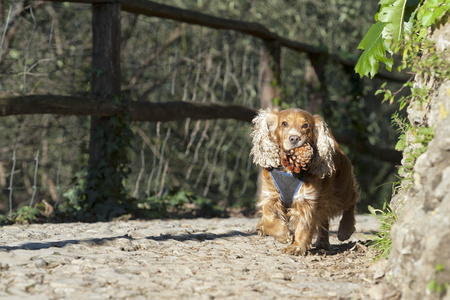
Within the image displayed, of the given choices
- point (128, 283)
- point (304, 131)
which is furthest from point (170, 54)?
point (128, 283)

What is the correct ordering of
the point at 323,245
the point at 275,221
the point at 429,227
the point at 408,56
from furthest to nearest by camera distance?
the point at 323,245, the point at 275,221, the point at 408,56, the point at 429,227

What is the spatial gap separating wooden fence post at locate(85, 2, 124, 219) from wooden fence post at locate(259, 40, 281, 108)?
2575 mm

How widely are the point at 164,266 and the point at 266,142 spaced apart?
1.43 meters

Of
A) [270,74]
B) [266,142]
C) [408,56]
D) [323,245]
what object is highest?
[270,74]

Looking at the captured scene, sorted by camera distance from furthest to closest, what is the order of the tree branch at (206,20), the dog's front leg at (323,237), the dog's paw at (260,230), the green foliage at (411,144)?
the tree branch at (206,20)
the dog's paw at (260,230)
the dog's front leg at (323,237)
the green foliage at (411,144)

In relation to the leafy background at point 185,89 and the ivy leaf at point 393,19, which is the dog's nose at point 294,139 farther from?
the leafy background at point 185,89

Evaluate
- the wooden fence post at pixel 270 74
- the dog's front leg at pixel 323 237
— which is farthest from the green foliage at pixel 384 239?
the wooden fence post at pixel 270 74

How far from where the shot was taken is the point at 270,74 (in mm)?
8344

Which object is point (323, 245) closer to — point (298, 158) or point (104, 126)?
point (298, 158)

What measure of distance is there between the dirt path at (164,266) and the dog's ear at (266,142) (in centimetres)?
64

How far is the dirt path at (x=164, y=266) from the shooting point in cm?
312

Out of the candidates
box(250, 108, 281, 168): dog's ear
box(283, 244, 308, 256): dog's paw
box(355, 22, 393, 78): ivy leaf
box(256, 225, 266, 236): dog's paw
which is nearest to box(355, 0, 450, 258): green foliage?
box(355, 22, 393, 78): ivy leaf

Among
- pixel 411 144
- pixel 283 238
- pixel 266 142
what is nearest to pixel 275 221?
pixel 283 238

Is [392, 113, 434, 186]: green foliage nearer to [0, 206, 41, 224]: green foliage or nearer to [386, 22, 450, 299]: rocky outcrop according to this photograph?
[386, 22, 450, 299]: rocky outcrop
